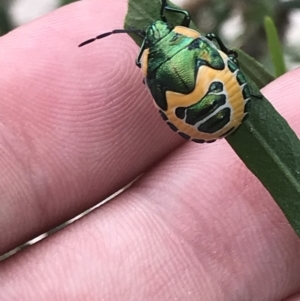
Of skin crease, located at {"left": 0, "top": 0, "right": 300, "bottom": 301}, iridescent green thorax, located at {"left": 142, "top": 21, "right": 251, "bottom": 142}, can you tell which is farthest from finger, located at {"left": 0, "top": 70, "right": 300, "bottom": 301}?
iridescent green thorax, located at {"left": 142, "top": 21, "right": 251, "bottom": 142}

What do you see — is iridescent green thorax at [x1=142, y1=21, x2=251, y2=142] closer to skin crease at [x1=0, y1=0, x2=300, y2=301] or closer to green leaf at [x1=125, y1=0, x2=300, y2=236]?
green leaf at [x1=125, y1=0, x2=300, y2=236]

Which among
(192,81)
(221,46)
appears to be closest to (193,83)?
(192,81)

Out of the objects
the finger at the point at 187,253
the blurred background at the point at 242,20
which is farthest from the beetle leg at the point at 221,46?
the blurred background at the point at 242,20

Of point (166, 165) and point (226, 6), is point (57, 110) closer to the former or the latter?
point (166, 165)

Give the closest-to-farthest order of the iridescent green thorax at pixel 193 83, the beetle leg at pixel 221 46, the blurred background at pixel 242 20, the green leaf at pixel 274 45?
1. the iridescent green thorax at pixel 193 83
2. the beetle leg at pixel 221 46
3. the green leaf at pixel 274 45
4. the blurred background at pixel 242 20

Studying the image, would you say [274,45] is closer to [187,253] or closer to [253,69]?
[253,69]

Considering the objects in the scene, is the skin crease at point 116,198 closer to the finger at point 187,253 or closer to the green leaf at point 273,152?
the finger at point 187,253

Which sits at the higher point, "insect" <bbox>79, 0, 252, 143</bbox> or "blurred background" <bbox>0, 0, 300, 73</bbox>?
"insect" <bbox>79, 0, 252, 143</bbox>

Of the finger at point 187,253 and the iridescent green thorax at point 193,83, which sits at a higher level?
the iridescent green thorax at point 193,83
